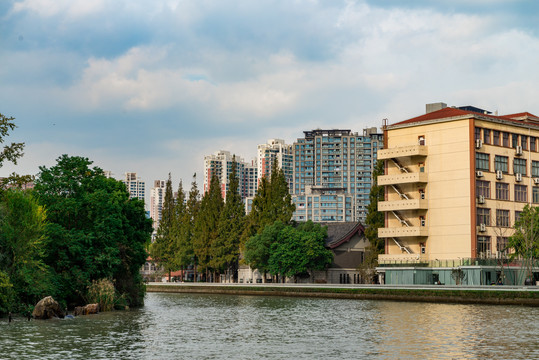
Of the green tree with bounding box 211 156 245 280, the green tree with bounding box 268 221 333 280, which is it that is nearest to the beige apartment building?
the green tree with bounding box 268 221 333 280

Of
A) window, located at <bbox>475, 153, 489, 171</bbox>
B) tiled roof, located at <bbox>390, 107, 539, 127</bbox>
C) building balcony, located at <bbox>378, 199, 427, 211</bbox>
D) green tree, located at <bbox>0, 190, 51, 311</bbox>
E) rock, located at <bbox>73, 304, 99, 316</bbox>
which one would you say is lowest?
rock, located at <bbox>73, 304, 99, 316</bbox>

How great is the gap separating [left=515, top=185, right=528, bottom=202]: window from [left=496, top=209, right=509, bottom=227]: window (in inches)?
137

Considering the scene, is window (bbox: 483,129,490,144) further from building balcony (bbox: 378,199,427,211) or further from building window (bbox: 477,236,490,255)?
building window (bbox: 477,236,490,255)

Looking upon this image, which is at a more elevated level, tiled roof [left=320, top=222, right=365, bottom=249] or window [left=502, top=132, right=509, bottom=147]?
window [left=502, top=132, right=509, bottom=147]

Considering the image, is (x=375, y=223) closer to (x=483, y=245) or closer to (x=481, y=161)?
(x=483, y=245)

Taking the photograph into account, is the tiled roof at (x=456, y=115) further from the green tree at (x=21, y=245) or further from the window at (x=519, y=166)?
the green tree at (x=21, y=245)

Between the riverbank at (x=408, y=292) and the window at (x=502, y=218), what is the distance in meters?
19.7

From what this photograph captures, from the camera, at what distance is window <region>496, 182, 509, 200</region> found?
10253cm

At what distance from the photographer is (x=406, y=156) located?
106 m

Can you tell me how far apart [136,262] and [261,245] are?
46.4m

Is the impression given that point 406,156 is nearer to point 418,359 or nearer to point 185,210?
point 185,210

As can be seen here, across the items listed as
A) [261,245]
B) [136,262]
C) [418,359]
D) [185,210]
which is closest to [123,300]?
[136,262]

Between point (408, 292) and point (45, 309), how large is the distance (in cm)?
4415

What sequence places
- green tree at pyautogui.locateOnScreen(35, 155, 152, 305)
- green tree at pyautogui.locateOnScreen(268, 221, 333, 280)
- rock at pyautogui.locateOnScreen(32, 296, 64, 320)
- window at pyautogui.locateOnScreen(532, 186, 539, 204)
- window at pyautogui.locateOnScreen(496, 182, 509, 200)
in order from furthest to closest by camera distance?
green tree at pyautogui.locateOnScreen(268, 221, 333, 280) < window at pyautogui.locateOnScreen(532, 186, 539, 204) < window at pyautogui.locateOnScreen(496, 182, 509, 200) < green tree at pyautogui.locateOnScreen(35, 155, 152, 305) < rock at pyautogui.locateOnScreen(32, 296, 64, 320)
